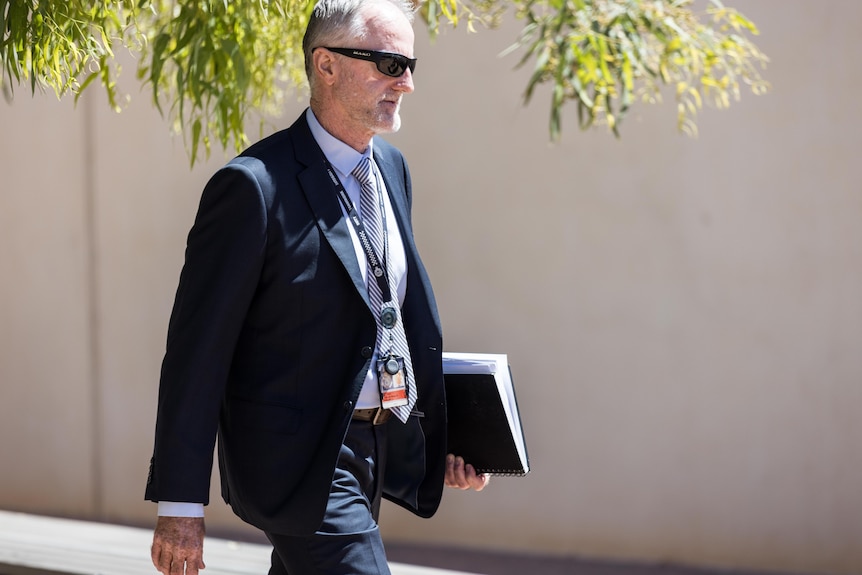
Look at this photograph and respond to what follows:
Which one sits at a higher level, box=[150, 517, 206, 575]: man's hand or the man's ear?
the man's ear

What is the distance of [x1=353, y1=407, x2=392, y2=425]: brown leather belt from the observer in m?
2.47

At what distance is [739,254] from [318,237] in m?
4.13

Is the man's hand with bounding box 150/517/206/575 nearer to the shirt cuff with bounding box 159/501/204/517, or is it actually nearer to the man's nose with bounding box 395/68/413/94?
the shirt cuff with bounding box 159/501/204/517

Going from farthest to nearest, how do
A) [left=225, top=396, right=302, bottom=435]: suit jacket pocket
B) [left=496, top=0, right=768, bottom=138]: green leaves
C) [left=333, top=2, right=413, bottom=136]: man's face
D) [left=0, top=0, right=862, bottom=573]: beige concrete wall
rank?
[left=0, top=0, right=862, bottom=573]: beige concrete wall → [left=496, top=0, right=768, bottom=138]: green leaves → [left=333, top=2, right=413, bottom=136]: man's face → [left=225, top=396, right=302, bottom=435]: suit jacket pocket

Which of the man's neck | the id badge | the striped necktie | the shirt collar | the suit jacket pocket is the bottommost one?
the suit jacket pocket

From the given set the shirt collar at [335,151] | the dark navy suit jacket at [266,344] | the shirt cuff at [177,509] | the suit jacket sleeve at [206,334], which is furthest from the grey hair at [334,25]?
the shirt cuff at [177,509]

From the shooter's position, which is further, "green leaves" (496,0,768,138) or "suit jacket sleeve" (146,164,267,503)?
"green leaves" (496,0,768,138)

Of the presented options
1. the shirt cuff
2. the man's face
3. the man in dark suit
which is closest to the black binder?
the man in dark suit

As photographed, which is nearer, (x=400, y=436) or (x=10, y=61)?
(x=400, y=436)

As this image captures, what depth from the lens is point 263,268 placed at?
238 centimetres

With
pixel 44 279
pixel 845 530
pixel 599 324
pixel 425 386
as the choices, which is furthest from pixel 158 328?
pixel 425 386

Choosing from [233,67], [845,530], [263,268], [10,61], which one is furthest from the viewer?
[845,530]

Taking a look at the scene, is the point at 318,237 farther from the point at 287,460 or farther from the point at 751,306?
the point at 751,306

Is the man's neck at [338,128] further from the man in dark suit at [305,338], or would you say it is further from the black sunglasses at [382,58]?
the black sunglasses at [382,58]
